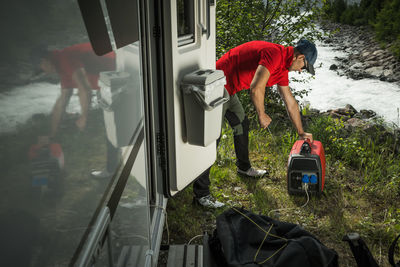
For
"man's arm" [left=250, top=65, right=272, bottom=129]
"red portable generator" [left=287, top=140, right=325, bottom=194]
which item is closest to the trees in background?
"man's arm" [left=250, top=65, right=272, bottom=129]

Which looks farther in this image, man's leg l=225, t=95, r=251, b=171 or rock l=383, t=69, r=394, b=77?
rock l=383, t=69, r=394, b=77

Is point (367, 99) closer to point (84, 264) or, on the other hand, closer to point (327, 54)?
point (327, 54)

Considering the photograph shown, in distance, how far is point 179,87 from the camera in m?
2.46

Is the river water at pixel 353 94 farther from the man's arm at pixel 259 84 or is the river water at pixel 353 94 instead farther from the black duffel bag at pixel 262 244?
the black duffel bag at pixel 262 244

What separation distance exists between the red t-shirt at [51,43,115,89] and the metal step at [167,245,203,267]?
1746 mm

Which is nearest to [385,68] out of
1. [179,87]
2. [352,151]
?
[352,151]

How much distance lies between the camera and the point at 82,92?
889 mm

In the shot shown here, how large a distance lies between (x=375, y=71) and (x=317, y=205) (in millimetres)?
9797

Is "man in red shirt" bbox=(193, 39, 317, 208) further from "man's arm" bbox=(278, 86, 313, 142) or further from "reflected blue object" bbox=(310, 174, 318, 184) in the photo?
"reflected blue object" bbox=(310, 174, 318, 184)

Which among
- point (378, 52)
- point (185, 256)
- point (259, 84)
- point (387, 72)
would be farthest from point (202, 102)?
point (378, 52)

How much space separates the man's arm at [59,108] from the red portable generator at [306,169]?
2973mm

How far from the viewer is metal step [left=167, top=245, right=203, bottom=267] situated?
2.52 metres

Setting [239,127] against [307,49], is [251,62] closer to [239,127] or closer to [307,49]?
[307,49]

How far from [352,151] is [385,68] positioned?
8660mm
